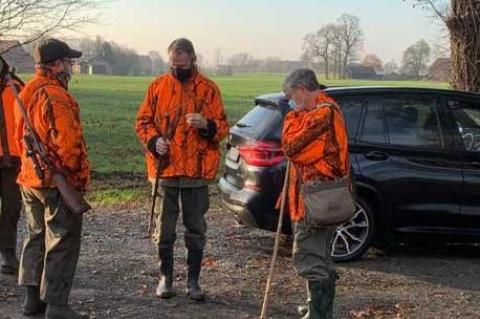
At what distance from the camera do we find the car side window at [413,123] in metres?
7.41

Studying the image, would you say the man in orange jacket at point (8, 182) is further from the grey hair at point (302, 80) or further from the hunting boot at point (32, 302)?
the grey hair at point (302, 80)

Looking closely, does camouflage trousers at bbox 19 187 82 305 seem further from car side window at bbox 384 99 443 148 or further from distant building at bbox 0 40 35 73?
distant building at bbox 0 40 35 73

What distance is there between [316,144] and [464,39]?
6823 mm

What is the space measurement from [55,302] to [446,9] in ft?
26.4

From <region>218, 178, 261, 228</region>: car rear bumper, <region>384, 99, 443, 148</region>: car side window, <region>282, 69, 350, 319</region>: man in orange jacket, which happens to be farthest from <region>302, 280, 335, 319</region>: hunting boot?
<region>384, 99, 443, 148</region>: car side window

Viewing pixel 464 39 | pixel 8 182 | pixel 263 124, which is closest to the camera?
pixel 8 182

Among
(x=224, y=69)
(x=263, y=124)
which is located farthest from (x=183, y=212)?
(x=224, y=69)

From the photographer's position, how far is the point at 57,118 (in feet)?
16.6

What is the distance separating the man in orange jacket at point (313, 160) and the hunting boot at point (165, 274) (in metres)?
1.29

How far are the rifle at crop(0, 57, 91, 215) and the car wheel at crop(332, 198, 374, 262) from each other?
3.06 m

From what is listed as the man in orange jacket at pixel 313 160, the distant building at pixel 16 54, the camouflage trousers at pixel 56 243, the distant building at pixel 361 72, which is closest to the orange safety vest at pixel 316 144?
the man in orange jacket at pixel 313 160

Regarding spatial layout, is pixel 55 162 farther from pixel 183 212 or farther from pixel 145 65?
pixel 145 65

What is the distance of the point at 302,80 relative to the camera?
5.07m

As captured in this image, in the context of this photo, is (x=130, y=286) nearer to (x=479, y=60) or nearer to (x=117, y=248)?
(x=117, y=248)
